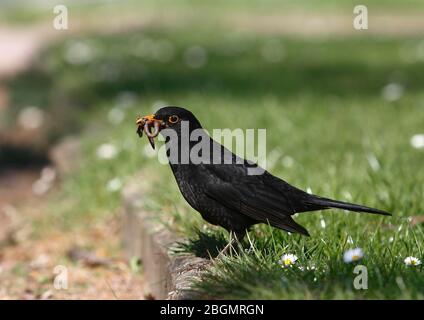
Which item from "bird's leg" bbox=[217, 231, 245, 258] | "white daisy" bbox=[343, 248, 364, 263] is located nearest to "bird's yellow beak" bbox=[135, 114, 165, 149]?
"bird's leg" bbox=[217, 231, 245, 258]

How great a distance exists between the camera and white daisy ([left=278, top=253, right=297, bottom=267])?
3555 millimetres

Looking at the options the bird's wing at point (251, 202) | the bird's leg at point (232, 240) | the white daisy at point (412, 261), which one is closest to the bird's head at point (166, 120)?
the bird's wing at point (251, 202)

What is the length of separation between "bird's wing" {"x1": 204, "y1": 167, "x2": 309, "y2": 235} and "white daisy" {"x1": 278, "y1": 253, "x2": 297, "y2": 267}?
0.13 metres

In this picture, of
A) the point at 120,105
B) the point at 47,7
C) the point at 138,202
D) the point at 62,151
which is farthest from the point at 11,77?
the point at 47,7

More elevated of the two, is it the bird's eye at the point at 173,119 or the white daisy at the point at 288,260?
the bird's eye at the point at 173,119

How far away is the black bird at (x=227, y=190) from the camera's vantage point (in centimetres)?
374

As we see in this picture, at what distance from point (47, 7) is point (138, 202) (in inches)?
779

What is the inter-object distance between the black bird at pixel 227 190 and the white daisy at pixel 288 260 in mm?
121

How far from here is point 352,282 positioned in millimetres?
3271

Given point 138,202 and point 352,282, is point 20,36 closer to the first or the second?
point 138,202

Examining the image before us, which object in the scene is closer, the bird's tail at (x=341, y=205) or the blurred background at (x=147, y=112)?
the bird's tail at (x=341, y=205)

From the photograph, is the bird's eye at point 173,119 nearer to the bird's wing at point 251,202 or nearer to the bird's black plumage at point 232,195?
the bird's black plumage at point 232,195

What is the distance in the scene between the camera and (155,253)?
182 inches
